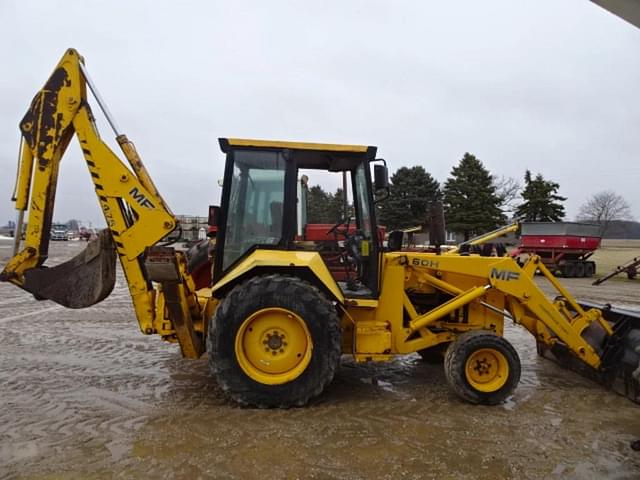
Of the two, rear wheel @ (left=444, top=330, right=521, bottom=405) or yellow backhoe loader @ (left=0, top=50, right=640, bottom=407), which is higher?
yellow backhoe loader @ (left=0, top=50, right=640, bottom=407)

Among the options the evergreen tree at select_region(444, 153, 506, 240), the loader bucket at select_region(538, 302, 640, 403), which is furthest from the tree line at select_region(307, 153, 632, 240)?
the loader bucket at select_region(538, 302, 640, 403)

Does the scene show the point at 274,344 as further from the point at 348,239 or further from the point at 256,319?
the point at 348,239

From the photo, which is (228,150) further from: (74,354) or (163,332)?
(74,354)

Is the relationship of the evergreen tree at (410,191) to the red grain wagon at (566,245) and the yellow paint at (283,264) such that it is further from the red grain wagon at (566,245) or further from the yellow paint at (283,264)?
the yellow paint at (283,264)

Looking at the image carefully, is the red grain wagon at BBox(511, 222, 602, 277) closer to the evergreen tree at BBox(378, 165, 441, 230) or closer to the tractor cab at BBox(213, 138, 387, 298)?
the evergreen tree at BBox(378, 165, 441, 230)

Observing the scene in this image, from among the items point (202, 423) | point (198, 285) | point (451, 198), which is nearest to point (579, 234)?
point (451, 198)

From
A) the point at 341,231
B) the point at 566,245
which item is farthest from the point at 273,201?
the point at 566,245

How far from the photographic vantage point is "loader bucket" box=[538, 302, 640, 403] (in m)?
4.61

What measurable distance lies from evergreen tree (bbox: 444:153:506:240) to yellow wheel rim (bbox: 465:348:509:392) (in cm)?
2978

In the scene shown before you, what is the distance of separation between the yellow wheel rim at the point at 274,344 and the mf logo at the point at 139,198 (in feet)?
4.92

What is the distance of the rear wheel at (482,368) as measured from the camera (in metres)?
4.51

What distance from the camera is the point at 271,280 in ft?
14.3

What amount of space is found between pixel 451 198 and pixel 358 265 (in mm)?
31129

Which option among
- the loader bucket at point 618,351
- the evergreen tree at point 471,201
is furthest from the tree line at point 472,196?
the loader bucket at point 618,351
